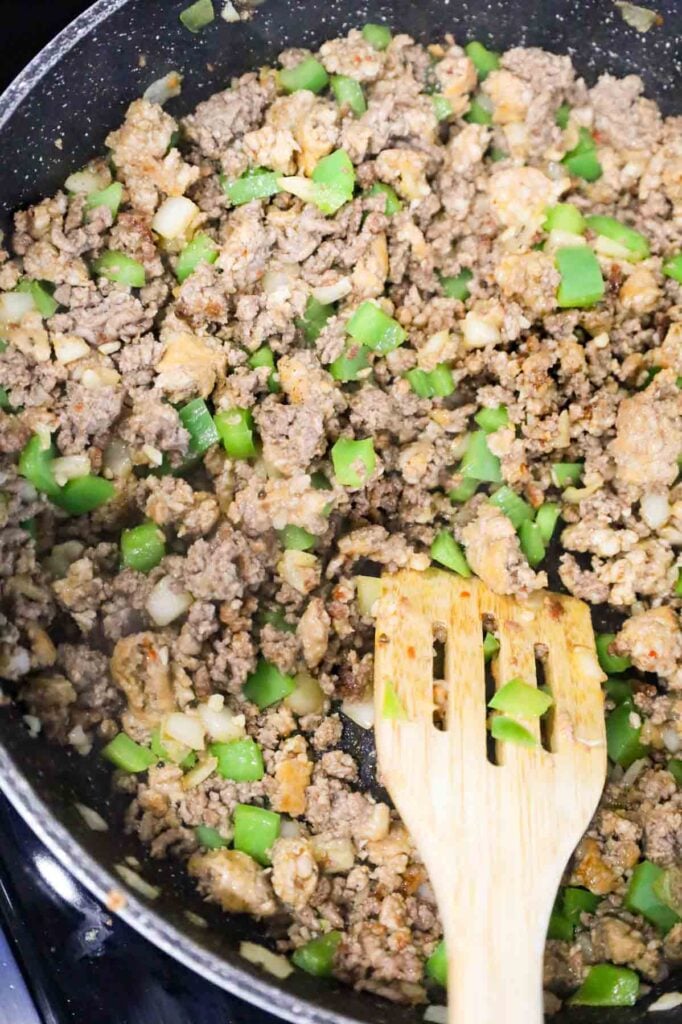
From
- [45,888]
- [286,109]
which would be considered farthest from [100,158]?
[45,888]

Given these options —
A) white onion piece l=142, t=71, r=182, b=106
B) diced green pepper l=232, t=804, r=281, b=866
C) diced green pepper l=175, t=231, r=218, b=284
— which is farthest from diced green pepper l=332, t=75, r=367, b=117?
diced green pepper l=232, t=804, r=281, b=866

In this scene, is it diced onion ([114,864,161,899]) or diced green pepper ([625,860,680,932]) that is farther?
diced green pepper ([625,860,680,932])

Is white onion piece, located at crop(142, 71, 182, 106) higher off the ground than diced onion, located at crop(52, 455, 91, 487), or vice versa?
white onion piece, located at crop(142, 71, 182, 106)

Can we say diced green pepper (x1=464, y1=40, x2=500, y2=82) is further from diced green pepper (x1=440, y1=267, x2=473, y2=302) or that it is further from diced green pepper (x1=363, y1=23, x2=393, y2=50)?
diced green pepper (x1=440, y1=267, x2=473, y2=302)

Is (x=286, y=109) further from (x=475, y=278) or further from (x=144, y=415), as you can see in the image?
(x=144, y=415)

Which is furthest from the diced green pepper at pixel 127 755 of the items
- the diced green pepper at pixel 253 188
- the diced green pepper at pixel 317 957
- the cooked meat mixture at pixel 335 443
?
the diced green pepper at pixel 253 188

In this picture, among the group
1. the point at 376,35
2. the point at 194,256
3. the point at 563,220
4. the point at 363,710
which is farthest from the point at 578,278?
the point at 363,710
